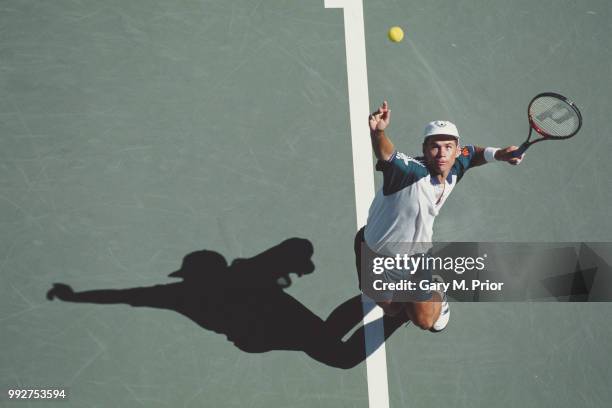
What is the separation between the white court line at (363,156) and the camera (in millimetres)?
6645

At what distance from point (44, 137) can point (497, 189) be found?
5150 millimetres

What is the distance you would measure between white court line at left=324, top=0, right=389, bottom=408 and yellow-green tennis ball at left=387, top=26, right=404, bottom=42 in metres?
0.34

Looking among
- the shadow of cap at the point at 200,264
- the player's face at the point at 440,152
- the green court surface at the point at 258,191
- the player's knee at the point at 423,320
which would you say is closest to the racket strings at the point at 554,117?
the player's face at the point at 440,152

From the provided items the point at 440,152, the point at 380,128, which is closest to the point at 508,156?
the point at 440,152

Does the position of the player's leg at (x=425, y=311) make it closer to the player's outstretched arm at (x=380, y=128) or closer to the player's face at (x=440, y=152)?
the player's face at (x=440, y=152)

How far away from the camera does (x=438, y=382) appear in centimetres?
668

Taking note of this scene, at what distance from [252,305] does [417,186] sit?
226 cm

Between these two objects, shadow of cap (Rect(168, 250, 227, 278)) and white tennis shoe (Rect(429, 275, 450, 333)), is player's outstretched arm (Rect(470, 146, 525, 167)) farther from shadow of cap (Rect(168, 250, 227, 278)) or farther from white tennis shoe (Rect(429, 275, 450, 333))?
shadow of cap (Rect(168, 250, 227, 278))

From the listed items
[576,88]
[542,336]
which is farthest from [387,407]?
[576,88]

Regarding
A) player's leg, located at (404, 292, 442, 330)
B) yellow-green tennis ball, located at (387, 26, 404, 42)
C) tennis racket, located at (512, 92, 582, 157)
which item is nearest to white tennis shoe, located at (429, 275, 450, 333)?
player's leg, located at (404, 292, 442, 330)

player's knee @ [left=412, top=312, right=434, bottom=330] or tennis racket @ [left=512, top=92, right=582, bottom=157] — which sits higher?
tennis racket @ [left=512, top=92, right=582, bottom=157]

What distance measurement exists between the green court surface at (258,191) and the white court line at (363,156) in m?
0.09

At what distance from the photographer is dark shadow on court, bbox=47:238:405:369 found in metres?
6.71

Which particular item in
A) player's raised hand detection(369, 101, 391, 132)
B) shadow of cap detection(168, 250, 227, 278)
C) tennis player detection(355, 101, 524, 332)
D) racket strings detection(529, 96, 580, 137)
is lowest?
shadow of cap detection(168, 250, 227, 278)
